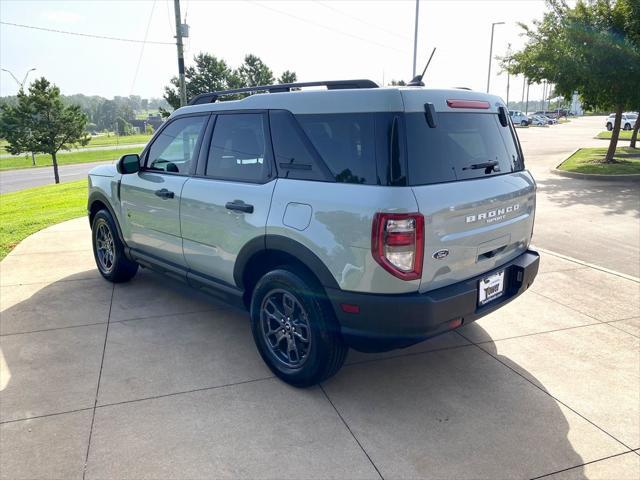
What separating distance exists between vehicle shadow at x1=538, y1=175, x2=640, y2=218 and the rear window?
269 inches

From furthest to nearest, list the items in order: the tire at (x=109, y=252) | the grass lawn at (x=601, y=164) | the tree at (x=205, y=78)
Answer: the tree at (x=205, y=78), the grass lawn at (x=601, y=164), the tire at (x=109, y=252)

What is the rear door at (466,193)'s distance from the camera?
2.61 meters

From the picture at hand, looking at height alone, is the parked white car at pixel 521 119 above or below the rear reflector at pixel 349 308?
above

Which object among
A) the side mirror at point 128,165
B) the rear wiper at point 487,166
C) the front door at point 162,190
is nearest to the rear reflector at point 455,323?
the rear wiper at point 487,166

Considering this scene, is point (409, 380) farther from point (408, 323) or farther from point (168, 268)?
point (168, 268)

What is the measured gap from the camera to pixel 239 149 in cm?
348

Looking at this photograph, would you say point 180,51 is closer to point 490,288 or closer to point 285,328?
point 285,328

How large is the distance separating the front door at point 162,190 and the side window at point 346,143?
1289mm

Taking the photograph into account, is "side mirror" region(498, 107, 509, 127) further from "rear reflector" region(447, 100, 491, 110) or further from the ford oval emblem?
the ford oval emblem

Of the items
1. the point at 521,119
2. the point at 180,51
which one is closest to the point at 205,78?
the point at 180,51

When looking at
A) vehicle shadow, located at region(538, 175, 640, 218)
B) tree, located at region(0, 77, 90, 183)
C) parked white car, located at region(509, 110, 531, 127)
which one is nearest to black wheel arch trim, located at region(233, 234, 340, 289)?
vehicle shadow, located at region(538, 175, 640, 218)

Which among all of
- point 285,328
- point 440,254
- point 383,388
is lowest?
point 383,388

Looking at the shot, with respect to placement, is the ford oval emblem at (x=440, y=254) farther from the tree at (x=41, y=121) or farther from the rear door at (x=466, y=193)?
the tree at (x=41, y=121)

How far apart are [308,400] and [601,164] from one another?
50.0ft
